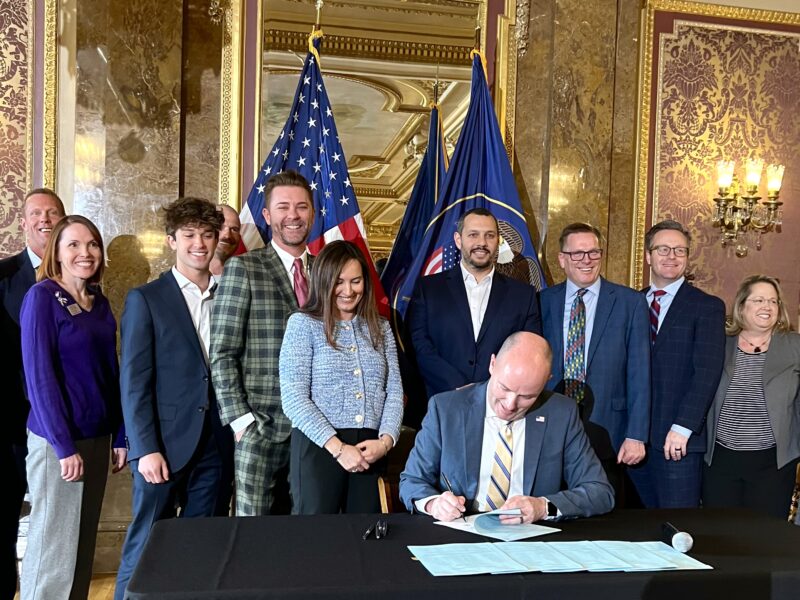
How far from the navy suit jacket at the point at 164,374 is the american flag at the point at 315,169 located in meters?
1.03

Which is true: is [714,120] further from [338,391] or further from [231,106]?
[338,391]

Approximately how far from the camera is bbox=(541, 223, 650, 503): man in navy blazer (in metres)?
3.41

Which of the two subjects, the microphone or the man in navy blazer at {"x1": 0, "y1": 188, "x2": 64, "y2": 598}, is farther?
the man in navy blazer at {"x1": 0, "y1": 188, "x2": 64, "y2": 598}

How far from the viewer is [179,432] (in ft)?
10.1

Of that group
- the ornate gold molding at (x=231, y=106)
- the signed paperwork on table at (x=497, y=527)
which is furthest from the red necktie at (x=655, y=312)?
the ornate gold molding at (x=231, y=106)

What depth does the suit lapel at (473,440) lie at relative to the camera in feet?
8.02

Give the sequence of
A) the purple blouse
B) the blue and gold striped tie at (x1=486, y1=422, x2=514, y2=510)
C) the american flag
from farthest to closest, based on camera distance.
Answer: the american flag
the purple blouse
the blue and gold striped tie at (x1=486, y1=422, x2=514, y2=510)

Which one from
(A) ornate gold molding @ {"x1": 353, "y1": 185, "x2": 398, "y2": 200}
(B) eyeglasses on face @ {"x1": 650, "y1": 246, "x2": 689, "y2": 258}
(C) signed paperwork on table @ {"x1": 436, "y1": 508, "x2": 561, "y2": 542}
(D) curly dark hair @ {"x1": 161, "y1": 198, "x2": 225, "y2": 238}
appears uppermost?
(A) ornate gold molding @ {"x1": 353, "y1": 185, "x2": 398, "y2": 200}

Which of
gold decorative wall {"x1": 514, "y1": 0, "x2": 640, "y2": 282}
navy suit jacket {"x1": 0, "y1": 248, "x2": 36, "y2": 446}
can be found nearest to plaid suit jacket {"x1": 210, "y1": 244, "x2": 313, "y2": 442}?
navy suit jacket {"x1": 0, "y1": 248, "x2": 36, "y2": 446}

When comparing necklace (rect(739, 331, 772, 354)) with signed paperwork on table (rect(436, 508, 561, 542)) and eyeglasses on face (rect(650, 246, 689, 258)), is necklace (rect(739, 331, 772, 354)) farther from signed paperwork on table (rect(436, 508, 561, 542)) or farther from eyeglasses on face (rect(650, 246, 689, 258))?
signed paperwork on table (rect(436, 508, 561, 542))

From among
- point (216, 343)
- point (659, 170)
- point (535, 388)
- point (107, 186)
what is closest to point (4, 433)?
point (216, 343)

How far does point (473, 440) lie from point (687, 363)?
1488 mm

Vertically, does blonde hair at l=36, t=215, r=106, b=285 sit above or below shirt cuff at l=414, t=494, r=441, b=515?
above

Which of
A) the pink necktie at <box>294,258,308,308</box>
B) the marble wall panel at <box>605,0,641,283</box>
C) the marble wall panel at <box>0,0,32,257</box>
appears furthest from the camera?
the marble wall panel at <box>605,0,641,283</box>
